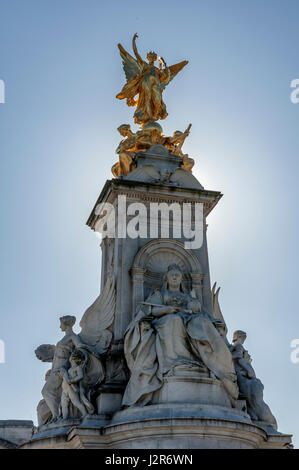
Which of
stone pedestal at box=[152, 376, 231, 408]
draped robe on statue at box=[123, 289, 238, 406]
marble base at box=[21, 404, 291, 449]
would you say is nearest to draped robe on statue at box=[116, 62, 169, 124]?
draped robe on statue at box=[123, 289, 238, 406]

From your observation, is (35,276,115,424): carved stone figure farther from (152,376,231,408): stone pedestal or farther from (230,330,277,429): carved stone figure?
(230,330,277,429): carved stone figure

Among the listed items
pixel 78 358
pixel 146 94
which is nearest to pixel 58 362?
pixel 78 358

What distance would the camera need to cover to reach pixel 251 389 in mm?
13625

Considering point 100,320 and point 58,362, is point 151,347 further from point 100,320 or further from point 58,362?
point 58,362

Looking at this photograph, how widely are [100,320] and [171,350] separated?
232 centimetres

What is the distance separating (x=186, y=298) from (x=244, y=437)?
3.11 metres

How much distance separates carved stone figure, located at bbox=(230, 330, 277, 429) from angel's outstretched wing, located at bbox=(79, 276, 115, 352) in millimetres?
2922

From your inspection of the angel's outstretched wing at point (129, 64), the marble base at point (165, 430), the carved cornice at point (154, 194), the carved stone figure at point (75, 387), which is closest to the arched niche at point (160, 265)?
the carved cornice at point (154, 194)

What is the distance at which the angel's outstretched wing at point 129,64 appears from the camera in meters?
17.8

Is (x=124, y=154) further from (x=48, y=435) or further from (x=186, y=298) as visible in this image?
(x=48, y=435)

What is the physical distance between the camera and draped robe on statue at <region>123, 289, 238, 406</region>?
12.0m

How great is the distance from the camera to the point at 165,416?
37.1 ft
